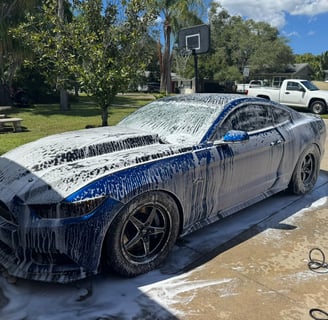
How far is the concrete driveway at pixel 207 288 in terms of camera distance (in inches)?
99.3

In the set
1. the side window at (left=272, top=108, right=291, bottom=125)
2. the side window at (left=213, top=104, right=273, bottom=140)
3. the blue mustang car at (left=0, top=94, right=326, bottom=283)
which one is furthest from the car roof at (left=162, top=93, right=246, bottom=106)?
the side window at (left=272, top=108, right=291, bottom=125)

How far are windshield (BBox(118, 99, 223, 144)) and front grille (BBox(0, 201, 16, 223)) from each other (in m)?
1.61

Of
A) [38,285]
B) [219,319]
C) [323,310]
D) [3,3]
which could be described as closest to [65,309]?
[38,285]

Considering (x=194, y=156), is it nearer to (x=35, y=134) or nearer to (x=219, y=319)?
(x=219, y=319)

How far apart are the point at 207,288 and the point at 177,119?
72.0 inches

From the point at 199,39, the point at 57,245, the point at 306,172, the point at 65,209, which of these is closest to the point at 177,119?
the point at 65,209

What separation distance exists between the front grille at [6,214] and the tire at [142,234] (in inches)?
29.5

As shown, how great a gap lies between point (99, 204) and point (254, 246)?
1.80 metres

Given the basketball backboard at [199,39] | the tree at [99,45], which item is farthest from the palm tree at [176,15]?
the tree at [99,45]

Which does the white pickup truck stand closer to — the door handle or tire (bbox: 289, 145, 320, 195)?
tire (bbox: 289, 145, 320, 195)

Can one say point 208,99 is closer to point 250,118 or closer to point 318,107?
point 250,118

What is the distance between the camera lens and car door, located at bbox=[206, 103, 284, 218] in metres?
3.47

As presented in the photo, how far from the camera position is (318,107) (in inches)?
685

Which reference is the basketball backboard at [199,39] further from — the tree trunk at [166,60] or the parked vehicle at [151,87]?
the parked vehicle at [151,87]
